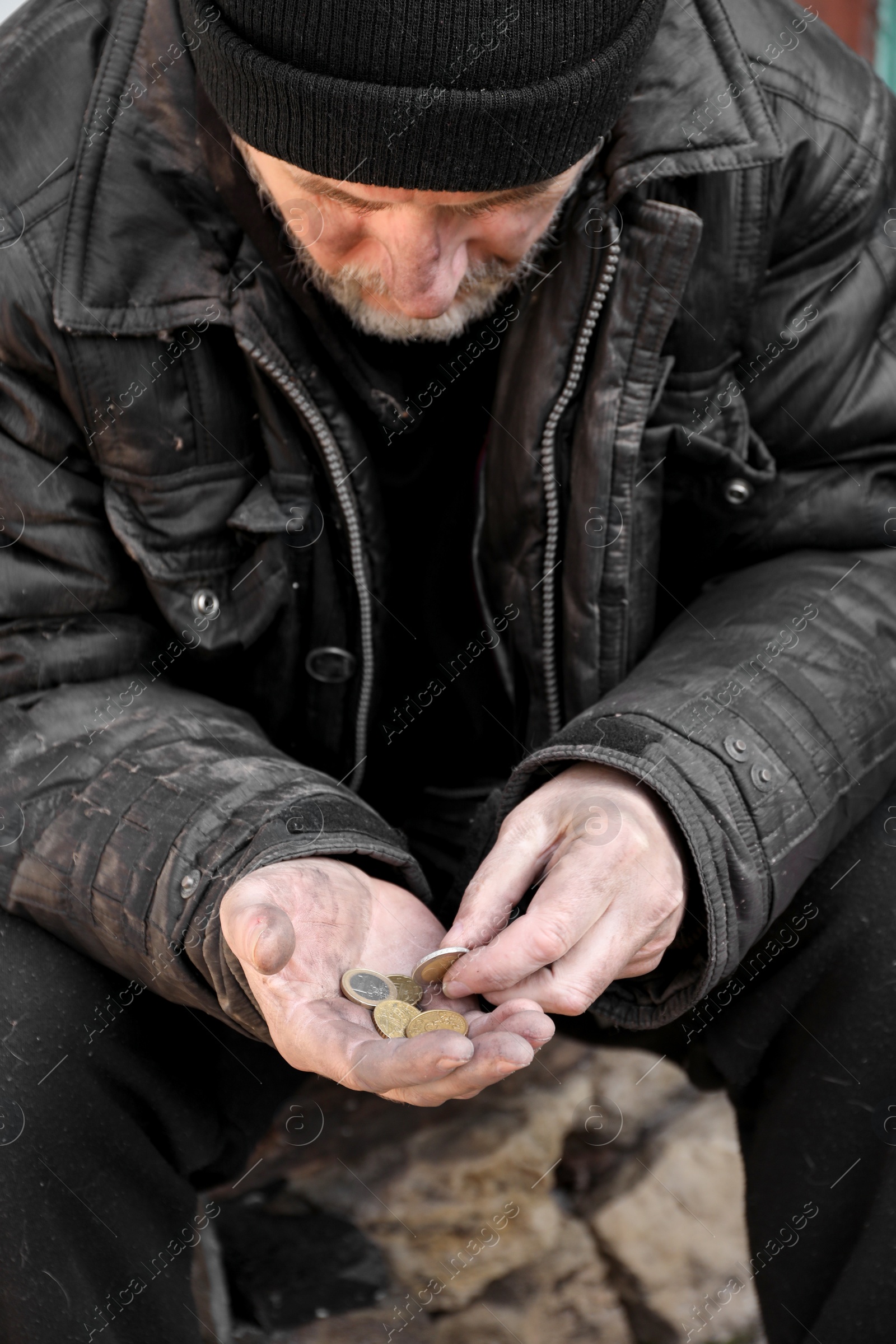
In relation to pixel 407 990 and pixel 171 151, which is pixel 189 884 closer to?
pixel 407 990

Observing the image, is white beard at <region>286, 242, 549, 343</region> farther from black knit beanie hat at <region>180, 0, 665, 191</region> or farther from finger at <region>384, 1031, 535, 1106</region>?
finger at <region>384, 1031, 535, 1106</region>

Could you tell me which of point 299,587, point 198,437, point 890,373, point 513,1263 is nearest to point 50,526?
point 198,437

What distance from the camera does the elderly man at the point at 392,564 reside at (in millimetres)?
1435

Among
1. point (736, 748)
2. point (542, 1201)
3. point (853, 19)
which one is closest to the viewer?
point (736, 748)

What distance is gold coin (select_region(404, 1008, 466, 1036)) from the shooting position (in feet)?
4.55

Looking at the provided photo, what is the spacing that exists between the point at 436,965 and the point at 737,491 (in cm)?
91

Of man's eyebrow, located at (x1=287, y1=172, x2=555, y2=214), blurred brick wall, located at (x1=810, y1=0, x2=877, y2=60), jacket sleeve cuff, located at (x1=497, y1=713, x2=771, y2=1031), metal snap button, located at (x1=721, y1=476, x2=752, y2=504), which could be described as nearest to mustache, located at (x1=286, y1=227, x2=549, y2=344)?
man's eyebrow, located at (x1=287, y1=172, x2=555, y2=214)

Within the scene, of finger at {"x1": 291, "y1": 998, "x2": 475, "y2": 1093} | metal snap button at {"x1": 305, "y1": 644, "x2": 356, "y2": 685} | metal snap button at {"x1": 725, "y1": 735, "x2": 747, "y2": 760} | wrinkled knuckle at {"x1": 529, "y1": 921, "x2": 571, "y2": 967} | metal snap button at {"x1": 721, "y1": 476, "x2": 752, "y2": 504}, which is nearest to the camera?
finger at {"x1": 291, "y1": 998, "x2": 475, "y2": 1093}

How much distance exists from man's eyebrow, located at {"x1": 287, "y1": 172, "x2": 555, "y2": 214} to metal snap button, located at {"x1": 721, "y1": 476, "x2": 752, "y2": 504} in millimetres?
540

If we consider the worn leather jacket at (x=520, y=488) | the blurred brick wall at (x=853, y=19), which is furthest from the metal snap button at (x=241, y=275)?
the blurred brick wall at (x=853, y=19)

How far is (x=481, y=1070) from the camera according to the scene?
1.19 meters

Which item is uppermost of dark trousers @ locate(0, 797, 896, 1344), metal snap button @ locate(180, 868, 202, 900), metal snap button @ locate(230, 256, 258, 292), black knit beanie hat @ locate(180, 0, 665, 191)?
black knit beanie hat @ locate(180, 0, 665, 191)

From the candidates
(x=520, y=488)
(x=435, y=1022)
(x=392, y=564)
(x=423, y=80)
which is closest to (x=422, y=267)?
(x=423, y=80)

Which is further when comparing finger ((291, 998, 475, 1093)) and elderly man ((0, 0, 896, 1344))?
elderly man ((0, 0, 896, 1344))
